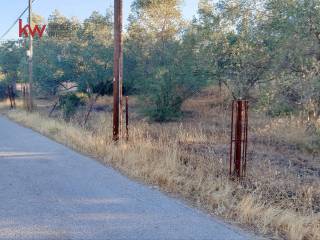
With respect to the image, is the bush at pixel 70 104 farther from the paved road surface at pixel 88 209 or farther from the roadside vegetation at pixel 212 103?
the paved road surface at pixel 88 209

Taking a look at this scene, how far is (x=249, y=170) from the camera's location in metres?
7.87

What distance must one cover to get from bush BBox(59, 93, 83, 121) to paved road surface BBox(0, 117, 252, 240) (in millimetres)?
12138

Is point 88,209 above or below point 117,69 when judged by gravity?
below

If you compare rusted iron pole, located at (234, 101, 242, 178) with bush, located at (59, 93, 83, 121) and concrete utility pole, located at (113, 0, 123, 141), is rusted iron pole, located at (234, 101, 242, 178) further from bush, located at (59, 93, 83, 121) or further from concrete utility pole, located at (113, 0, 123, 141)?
bush, located at (59, 93, 83, 121)

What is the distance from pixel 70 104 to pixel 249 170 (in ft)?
48.9

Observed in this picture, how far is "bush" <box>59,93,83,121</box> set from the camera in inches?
818

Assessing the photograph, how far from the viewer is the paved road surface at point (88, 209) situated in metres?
4.66

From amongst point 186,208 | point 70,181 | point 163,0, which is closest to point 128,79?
point 163,0

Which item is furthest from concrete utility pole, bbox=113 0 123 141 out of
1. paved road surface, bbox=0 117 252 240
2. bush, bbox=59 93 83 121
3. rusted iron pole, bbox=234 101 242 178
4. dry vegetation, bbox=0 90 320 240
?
bush, bbox=59 93 83 121

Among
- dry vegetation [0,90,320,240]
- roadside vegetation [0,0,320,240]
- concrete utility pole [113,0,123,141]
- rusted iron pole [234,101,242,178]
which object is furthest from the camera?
concrete utility pole [113,0,123,141]

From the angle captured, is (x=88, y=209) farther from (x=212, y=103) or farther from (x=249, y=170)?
(x=212, y=103)

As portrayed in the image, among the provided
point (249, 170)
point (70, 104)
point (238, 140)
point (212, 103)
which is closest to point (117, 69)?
point (249, 170)

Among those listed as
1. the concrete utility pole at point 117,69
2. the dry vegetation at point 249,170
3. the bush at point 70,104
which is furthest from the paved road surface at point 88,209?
the bush at point 70,104

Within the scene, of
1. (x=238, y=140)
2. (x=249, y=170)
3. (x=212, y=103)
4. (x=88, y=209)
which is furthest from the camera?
(x=212, y=103)
